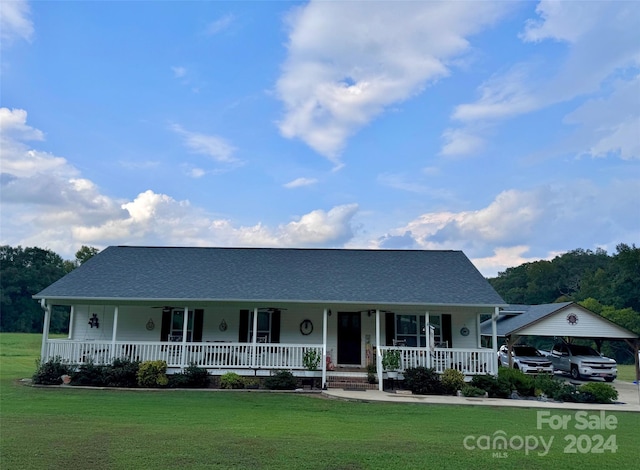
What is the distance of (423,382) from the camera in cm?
1411

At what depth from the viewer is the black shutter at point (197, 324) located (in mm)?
16969

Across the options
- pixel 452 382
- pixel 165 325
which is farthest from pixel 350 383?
pixel 165 325

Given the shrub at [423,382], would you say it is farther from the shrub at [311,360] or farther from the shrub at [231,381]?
the shrub at [231,381]

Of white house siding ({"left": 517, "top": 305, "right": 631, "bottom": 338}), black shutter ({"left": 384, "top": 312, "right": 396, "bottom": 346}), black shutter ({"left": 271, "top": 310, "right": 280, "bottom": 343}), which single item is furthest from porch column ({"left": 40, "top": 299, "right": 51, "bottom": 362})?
white house siding ({"left": 517, "top": 305, "right": 631, "bottom": 338})

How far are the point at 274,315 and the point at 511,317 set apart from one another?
15.8 m

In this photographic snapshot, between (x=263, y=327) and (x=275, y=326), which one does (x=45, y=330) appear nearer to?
(x=263, y=327)

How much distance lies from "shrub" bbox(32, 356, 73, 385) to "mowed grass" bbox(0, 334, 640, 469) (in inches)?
86.8

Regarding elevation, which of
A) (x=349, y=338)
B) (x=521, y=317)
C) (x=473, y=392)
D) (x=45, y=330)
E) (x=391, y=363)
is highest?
(x=521, y=317)

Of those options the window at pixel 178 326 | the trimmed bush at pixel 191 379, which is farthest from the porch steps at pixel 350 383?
the window at pixel 178 326

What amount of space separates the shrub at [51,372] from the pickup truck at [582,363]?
21.9m

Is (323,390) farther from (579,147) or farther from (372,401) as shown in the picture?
(579,147)

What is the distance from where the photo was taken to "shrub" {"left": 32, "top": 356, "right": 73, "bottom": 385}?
14688 millimetres

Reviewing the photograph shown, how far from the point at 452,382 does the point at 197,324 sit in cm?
961

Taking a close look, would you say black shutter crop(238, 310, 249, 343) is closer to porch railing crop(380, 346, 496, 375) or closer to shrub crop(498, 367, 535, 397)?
porch railing crop(380, 346, 496, 375)
